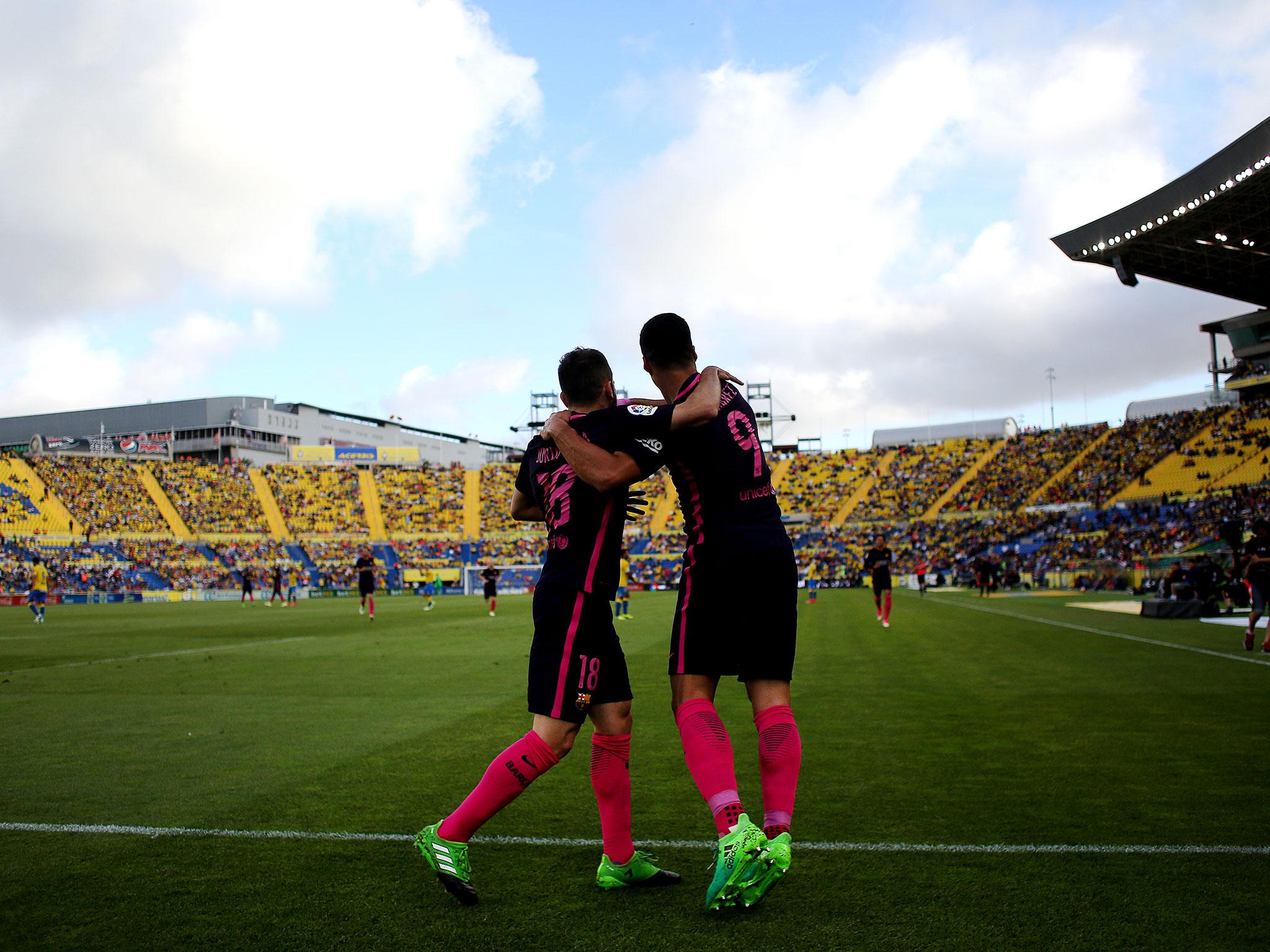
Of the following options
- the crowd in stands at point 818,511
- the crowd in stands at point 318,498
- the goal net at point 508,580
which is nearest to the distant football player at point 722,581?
the crowd in stands at point 818,511

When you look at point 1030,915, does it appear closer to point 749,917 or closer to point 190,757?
point 749,917

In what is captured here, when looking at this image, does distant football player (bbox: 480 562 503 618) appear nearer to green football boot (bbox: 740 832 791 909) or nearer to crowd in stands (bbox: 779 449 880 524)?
green football boot (bbox: 740 832 791 909)

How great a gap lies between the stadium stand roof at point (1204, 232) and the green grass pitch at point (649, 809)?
18067mm

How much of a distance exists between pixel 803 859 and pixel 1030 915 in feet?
3.16

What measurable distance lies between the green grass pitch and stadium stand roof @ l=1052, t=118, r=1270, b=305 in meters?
18.1

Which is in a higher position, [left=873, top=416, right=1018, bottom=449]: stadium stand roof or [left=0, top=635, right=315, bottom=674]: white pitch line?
[left=873, top=416, right=1018, bottom=449]: stadium stand roof

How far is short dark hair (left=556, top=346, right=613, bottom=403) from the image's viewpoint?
3.61m

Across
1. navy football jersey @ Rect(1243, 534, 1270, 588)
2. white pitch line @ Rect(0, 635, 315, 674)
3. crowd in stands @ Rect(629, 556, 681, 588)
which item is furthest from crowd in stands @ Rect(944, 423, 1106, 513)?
white pitch line @ Rect(0, 635, 315, 674)

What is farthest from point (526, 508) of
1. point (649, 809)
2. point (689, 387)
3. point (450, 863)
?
point (649, 809)

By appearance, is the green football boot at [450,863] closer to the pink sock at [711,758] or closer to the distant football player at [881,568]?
the pink sock at [711,758]

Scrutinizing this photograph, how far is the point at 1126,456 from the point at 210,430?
8025 centimetres

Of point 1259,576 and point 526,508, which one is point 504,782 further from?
point 1259,576

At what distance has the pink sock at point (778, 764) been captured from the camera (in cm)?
335

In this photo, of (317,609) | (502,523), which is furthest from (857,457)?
(317,609)
